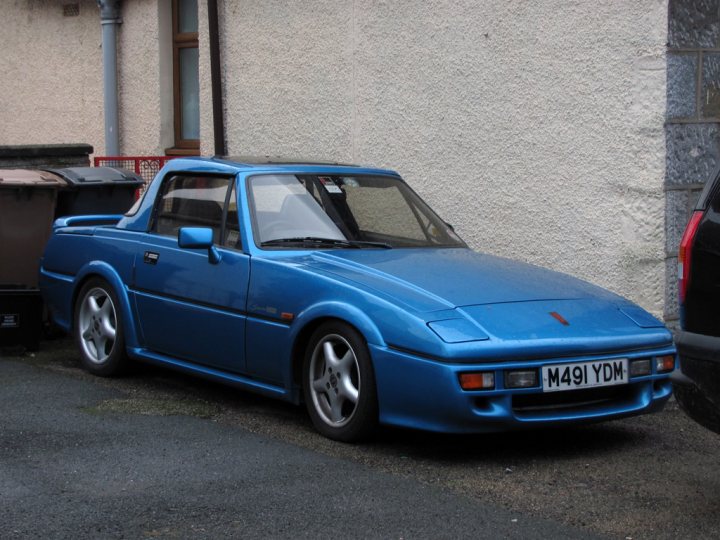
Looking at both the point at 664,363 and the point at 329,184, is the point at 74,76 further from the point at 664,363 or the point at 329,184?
the point at 664,363

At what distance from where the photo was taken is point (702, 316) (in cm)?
464

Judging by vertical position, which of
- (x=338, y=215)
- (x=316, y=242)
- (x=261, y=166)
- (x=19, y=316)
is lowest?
(x=19, y=316)

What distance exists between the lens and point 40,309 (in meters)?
8.62

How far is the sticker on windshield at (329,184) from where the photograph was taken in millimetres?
7086

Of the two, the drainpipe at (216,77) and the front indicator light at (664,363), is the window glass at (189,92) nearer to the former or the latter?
the drainpipe at (216,77)

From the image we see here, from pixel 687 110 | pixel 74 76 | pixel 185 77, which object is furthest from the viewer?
pixel 74 76

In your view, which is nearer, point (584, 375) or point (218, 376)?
point (584, 375)

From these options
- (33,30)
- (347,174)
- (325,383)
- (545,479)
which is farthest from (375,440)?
(33,30)

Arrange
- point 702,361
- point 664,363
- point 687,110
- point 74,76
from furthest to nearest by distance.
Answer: point 74,76 → point 687,110 → point 664,363 → point 702,361

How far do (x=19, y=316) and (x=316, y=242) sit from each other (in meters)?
2.84

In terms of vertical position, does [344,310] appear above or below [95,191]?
below

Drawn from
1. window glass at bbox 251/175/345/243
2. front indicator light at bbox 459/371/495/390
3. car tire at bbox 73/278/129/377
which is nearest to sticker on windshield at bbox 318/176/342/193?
window glass at bbox 251/175/345/243

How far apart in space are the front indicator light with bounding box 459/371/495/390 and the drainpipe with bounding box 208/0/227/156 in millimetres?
6791

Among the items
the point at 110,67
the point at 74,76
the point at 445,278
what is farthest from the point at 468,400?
the point at 74,76
